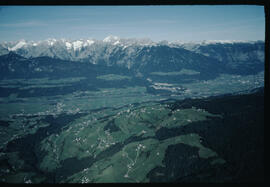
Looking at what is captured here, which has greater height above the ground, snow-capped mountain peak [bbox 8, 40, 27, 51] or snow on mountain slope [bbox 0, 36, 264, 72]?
snow-capped mountain peak [bbox 8, 40, 27, 51]

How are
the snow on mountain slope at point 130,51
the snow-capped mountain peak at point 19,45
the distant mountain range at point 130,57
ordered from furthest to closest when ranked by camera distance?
the snow-capped mountain peak at point 19,45 → the snow on mountain slope at point 130,51 → the distant mountain range at point 130,57

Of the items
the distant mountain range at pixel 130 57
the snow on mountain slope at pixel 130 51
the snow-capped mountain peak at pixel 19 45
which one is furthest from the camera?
the snow-capped mountain peak at pixel 19 45

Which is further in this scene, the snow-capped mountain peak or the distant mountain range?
the snow-capped mountain peak

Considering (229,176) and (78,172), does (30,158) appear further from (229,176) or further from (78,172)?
(229,176)

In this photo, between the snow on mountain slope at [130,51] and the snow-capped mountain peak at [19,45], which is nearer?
the snow on mountain slope at [130,51]

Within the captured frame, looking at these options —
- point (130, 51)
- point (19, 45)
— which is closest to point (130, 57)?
point (130, 51)

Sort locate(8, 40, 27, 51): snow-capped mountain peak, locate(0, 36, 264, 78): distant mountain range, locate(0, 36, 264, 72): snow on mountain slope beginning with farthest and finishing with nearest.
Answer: locate(8, 40, 27, 51): snow-capped mountain peak → locate(0, 36, 264, 72): snow on mountain slope → locate(0, 36, 264, 78): distant mountain range

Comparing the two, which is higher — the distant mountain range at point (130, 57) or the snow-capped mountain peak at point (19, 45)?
the snow-capped mountain peak at point (19, 45)

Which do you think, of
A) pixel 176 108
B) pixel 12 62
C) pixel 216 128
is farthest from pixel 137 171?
pixel 12 62
